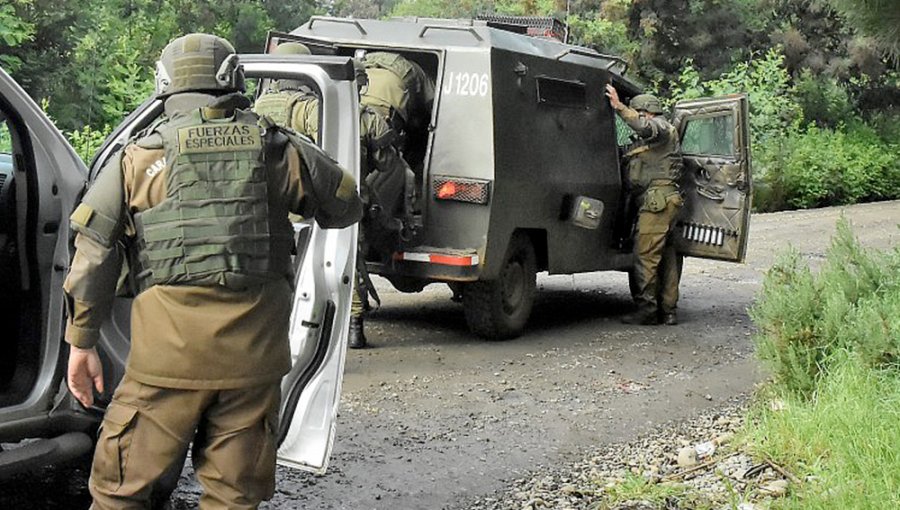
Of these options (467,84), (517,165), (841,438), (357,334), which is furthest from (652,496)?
(467,84)

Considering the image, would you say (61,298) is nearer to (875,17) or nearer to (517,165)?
(875,17)

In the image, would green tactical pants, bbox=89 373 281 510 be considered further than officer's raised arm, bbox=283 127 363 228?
No

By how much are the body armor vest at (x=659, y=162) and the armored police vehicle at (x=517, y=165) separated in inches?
7.2

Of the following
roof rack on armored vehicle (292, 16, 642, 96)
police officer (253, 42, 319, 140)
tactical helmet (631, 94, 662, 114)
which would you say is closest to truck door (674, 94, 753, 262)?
tactical helmet (631, 94, 662, 114)

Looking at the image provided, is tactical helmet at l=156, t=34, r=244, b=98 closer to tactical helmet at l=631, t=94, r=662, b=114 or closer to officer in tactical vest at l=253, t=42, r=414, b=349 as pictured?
officer in tactical vest at l=253, t=42, r=414, b=349

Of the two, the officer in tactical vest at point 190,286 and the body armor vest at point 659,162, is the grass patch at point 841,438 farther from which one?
the body armor vest at point 659,162

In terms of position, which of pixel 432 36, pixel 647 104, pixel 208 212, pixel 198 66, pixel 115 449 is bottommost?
pixel 115 449

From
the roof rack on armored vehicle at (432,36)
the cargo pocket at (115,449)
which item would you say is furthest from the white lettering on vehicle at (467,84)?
the cargo pocket at (115,449)

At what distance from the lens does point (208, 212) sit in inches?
126

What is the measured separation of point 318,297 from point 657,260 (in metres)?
5.31

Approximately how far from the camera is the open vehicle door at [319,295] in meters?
4.00

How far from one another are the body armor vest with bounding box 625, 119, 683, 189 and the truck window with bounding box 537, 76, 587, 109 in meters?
0.69

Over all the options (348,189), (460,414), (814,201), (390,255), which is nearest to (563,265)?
(390,255)

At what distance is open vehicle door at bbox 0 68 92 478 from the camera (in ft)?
12.3
